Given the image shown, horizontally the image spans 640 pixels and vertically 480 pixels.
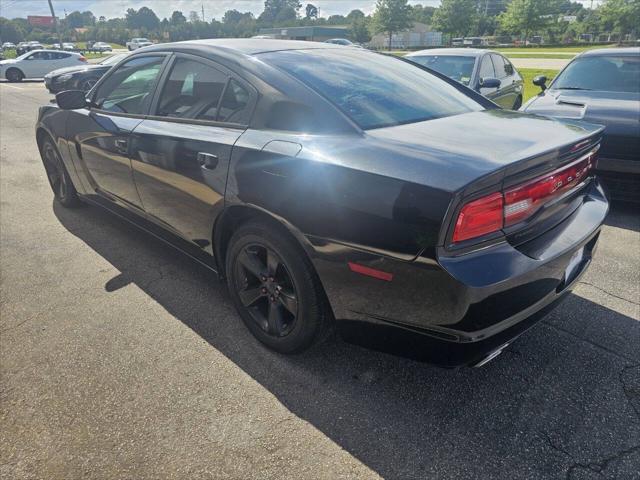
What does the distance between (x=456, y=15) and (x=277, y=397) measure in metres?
63.1

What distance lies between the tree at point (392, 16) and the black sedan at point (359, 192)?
63324mm

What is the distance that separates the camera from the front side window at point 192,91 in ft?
8.65

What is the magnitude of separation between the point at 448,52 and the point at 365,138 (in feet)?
20.8

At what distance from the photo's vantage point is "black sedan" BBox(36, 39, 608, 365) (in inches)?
Answer: 68.3

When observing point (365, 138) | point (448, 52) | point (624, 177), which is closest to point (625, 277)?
point (624, 177)

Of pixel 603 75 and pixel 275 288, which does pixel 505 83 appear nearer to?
pixel 603 75

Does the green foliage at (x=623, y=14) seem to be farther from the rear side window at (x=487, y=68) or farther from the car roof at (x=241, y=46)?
the car roof at (x=241, y=46)

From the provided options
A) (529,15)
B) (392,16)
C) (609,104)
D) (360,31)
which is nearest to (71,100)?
(609,104)

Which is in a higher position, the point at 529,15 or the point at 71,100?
the point at 529,15

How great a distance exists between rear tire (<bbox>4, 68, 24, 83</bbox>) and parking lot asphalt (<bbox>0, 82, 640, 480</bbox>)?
23.7 m

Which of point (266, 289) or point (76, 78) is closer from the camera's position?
point (266, 289)

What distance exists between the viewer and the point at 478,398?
219 centimetres

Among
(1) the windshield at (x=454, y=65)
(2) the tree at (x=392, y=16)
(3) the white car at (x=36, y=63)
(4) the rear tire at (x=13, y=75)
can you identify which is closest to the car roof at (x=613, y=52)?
(1) the windshield at (x=454, y=65)

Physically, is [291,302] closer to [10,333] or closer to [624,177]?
[10,333]
